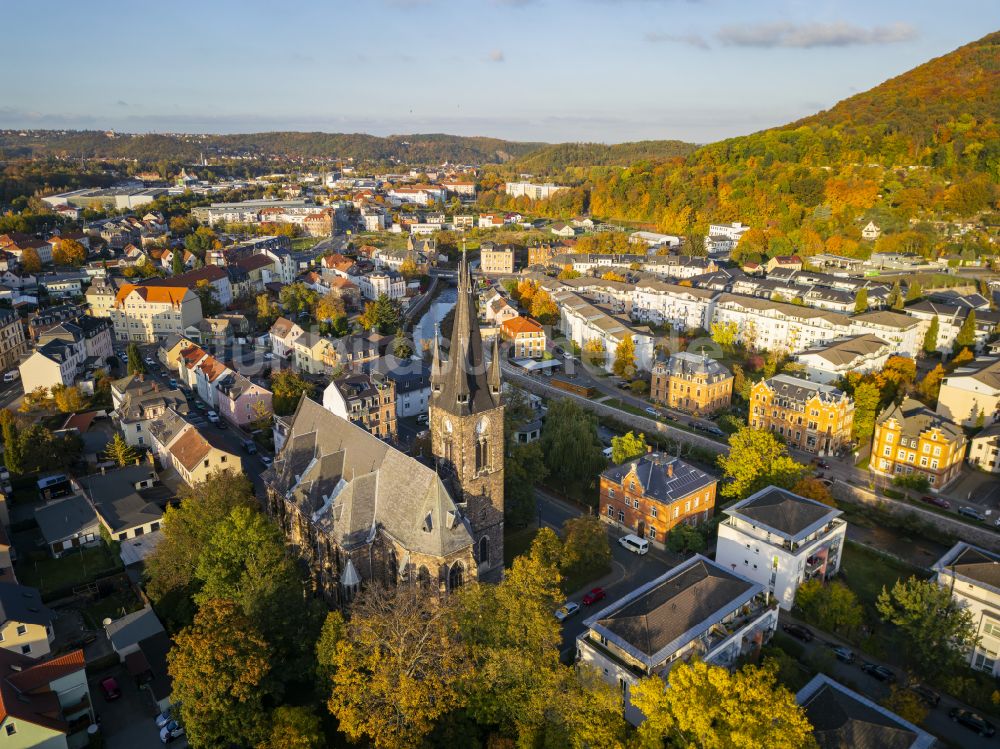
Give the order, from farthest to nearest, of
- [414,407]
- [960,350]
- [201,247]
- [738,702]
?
[201,247]
[960,350]
[414,407]
[738,702]

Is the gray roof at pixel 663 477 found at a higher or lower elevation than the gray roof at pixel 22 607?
higher

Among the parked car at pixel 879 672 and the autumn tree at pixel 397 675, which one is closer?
the autumn tree at pixel 397 675

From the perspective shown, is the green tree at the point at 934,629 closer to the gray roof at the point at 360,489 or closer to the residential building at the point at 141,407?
the gray roof at the point at 360,489

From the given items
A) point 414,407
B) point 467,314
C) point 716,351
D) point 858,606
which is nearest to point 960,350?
point 716,351

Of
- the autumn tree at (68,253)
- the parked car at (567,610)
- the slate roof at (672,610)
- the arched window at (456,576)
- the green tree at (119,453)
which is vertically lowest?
the parked car at (567,610)

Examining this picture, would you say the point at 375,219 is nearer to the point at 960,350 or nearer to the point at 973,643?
the point at 960,350

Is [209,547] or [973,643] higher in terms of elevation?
[209,547]

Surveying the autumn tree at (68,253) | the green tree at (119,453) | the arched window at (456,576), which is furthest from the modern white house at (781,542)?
the autumn tree at (68,253)
